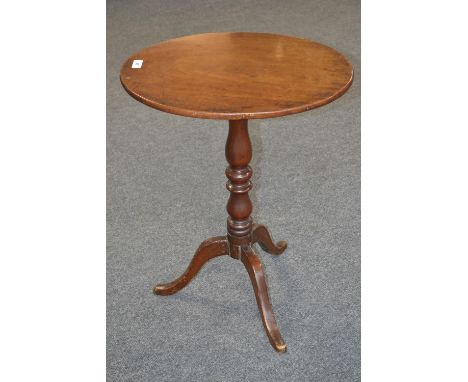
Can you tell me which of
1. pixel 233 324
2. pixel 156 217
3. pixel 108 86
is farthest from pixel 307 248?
pixel 108 86

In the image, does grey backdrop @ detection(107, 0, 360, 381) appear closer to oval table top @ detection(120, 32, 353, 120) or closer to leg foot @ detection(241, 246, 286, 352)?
leg foot @ detection(241, 246, 286, 352)

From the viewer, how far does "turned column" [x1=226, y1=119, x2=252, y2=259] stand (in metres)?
1.86

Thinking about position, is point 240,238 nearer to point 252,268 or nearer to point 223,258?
point 252,268

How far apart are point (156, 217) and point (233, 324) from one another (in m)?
0.75

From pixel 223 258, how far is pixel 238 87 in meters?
0.93

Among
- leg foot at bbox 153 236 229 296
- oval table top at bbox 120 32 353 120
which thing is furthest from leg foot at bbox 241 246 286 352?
oval table top at bbox 120 32 353 120

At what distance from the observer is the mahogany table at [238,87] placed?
1.54 metres

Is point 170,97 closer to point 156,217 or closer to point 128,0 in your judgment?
point 156,217

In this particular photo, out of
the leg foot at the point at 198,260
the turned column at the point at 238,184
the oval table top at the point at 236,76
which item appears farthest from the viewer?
the leg foot at the point at 198,260

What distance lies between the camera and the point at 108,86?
155 inches

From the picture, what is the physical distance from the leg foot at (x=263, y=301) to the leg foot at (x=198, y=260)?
108 mm

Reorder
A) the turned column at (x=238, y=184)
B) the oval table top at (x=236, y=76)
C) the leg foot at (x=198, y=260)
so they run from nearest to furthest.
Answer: the oval table top at (x=236, y=76) < the turned column at (x=238, y=184) < the leg foot at (x=198, y=260)

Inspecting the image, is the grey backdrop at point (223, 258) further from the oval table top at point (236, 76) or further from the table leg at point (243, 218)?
A: the oval table top at point (236, 76)

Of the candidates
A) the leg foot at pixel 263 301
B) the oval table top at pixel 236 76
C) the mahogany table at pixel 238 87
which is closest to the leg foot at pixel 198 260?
the mahogany table at pixel 238 87
